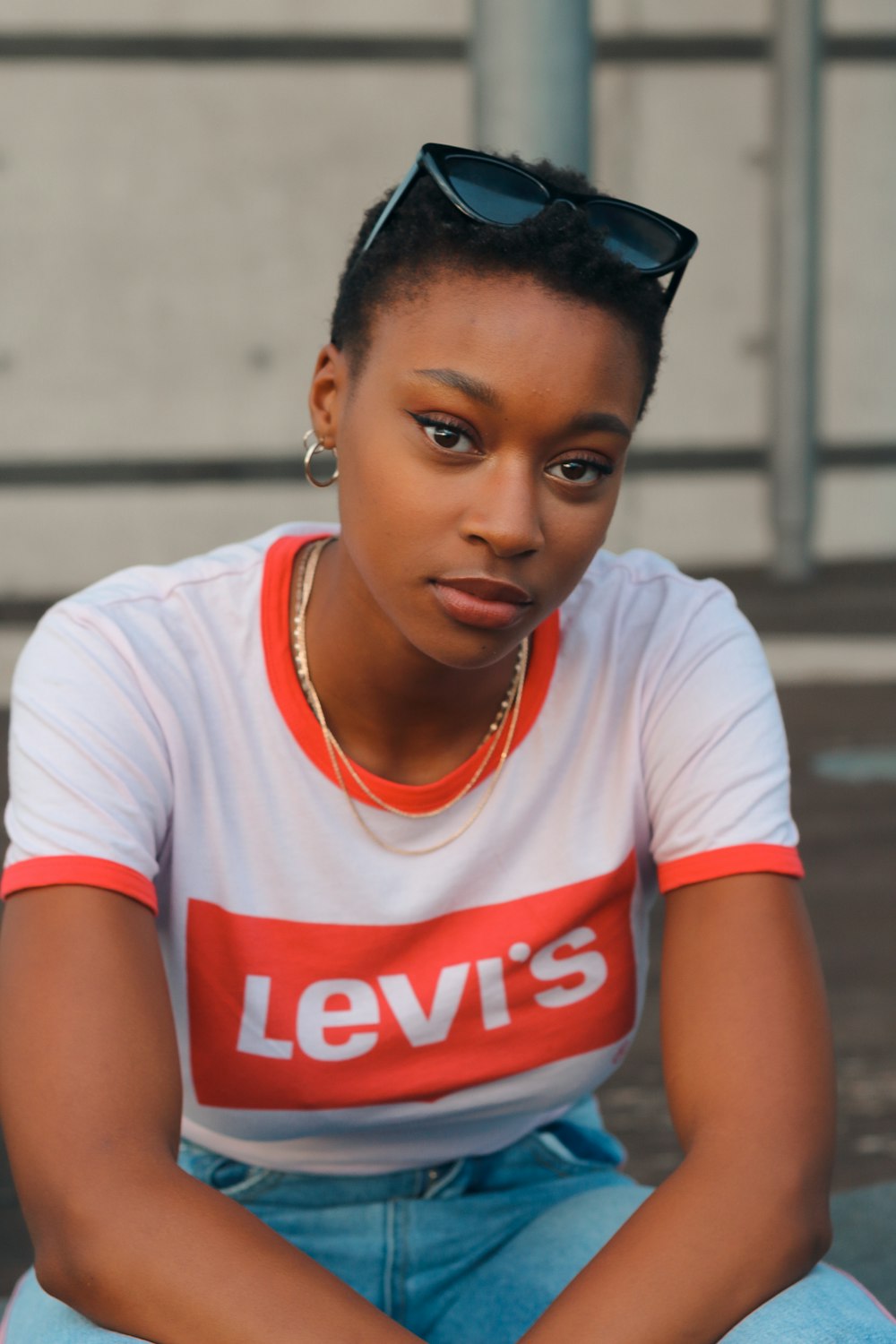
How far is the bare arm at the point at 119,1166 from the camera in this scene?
1.37 metres

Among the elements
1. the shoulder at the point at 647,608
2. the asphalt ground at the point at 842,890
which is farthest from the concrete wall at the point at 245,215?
the shoulder at the point at 647,608

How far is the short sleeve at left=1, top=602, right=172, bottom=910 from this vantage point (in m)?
1.55

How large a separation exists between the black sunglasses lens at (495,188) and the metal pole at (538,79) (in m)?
1.73

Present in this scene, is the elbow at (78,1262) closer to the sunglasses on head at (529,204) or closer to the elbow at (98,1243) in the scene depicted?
the elbow at (98,1243)

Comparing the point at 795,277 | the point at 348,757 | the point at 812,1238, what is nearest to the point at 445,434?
the point at 348,757

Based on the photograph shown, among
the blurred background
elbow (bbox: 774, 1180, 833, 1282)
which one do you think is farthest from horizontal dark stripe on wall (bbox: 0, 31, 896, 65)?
elbow (bbox: 774, 1180, 833, 1282)

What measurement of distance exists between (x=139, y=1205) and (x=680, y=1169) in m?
0.52

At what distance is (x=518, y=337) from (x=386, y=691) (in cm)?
44

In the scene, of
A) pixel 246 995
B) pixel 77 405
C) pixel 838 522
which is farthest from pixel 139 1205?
pixel 838 522

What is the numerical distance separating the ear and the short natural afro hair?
5 centimetres

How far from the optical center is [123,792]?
1594mm

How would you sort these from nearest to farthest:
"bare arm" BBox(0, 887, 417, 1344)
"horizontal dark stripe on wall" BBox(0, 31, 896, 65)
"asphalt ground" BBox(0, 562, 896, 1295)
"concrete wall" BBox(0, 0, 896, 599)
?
"bare arm" BBox(0, 887, 417, 1344) → "asphalt ground" BBox(0, 562, 896, 1295) → "horizontal dark stripe on wall" BBox(0, 31, 896, 65) → "concrete wall" BBox(0, 0, 896, 599)

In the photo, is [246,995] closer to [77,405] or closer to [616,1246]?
[616,1246]

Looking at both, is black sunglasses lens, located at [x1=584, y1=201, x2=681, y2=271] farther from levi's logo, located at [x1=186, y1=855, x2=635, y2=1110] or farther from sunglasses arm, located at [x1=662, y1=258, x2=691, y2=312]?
levi's logo, located at [x1=186, y1=855, x2=635, y2=1110]
